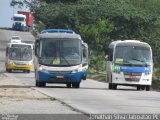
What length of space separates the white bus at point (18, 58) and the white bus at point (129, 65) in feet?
82.9

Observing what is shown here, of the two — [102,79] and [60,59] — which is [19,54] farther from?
[60,59]

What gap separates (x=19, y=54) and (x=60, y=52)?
25.6 metres

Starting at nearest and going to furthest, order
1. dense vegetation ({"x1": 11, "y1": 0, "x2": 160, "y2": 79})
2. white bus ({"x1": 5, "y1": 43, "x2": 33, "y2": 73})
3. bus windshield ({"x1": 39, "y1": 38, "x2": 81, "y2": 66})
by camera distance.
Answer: bus windshield ({"x1": 39, "y1": 38, "x2": 81, "y2": 66}), white bus ({"x1": 5, "y1": 43, "x2": 33, "y2": 73}), dense vegetation ({"x1": 11, "y1": 0, "x2": 160, "y2": 79})

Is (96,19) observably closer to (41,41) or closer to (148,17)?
(148,17)

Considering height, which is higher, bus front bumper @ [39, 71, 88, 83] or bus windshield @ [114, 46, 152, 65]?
bus windshield @ [114, 46, 152, 65]

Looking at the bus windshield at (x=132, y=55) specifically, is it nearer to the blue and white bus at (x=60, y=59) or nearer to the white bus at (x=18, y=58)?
the blue and white bus at (x=60, y=59)

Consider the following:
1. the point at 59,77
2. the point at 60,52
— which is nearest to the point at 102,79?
the point at 60,52

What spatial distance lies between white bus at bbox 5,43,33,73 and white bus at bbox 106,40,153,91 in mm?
25278

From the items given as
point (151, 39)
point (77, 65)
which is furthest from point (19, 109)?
point (151, 39)

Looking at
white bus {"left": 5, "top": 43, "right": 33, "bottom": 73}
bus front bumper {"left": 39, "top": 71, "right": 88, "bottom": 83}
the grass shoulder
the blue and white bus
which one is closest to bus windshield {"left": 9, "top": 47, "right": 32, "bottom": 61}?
white bus {"left": 5, "top": 43, "right": 33, "bottom": 73}

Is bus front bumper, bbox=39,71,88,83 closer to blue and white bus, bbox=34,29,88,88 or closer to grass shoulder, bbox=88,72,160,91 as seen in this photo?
blue and white bus, bbox=34,29,88,88

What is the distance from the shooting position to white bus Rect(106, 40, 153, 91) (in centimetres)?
3372

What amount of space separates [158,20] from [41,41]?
153 ft

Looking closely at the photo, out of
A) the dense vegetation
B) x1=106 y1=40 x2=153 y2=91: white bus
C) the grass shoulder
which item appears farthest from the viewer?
the dense vegetation
